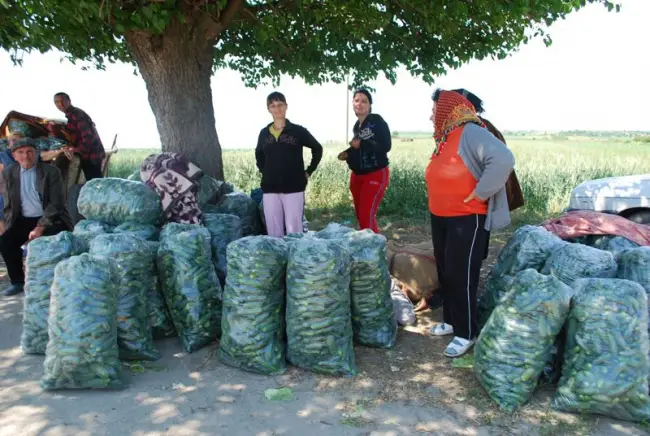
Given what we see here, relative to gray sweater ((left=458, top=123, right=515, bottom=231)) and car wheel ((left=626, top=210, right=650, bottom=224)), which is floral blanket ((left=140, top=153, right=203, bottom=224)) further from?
car wheel ((left=626, top=210, right=650, bottom=224))

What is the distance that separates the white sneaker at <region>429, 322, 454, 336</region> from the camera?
13.3ft

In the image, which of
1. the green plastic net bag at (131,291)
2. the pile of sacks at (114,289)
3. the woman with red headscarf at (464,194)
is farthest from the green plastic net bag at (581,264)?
the green plastic net bag at (131,291)

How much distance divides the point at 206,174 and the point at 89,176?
1.88 meters

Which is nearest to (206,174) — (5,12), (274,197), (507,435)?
(274,197)

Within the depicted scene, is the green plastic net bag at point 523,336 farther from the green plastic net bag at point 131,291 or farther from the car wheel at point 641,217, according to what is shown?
the car wheel at point 641,217

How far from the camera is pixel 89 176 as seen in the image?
21.4ft

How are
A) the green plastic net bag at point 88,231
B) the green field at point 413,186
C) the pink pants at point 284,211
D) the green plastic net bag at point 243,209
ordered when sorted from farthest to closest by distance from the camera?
the green field at point 413,186 → the green plastic net bag at point 243,209 → the pink pants at point 284,211 → the green plastic net bag at point 88,231

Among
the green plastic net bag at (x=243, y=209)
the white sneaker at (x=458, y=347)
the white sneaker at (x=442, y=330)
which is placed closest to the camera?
the white sneaker at (x=458, y=347)

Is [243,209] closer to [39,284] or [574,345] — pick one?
[39,284]

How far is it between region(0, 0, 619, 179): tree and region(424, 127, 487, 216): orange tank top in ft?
7.35

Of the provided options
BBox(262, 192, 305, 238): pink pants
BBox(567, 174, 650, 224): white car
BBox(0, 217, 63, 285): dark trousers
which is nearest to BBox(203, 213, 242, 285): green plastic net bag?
BBox(262, 192, 305, 238): pink pants

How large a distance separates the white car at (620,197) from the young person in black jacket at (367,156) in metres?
2.77

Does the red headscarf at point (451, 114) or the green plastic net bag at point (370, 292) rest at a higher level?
the red headscarf at point (451, 114)

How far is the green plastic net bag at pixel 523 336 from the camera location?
290 centimetres
